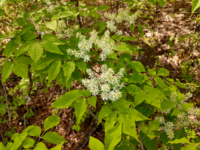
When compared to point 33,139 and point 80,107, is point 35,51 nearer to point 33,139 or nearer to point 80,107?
point 80,107

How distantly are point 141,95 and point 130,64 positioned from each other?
58 centimetres

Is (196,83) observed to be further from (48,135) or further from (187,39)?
(48,135)

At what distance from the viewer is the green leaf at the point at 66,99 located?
151cm

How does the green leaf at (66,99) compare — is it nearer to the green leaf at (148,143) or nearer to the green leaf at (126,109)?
the green leaf at (126,109)

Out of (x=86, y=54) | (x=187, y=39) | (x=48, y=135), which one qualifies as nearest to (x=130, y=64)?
(x=86, y=54)

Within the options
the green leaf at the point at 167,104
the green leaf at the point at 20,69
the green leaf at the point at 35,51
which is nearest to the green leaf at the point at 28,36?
the green leaf at the point at 35,51


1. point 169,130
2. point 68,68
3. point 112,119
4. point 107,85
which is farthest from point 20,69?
point 169,130

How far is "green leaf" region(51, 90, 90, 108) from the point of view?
151 centimetres

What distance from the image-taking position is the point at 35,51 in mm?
1650

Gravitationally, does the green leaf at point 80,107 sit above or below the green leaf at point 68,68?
below

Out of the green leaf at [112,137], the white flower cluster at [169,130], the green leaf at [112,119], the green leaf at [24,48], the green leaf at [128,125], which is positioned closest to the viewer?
the green leaf at [112,137]

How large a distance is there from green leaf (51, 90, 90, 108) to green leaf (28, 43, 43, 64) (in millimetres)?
597

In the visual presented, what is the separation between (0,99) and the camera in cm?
367

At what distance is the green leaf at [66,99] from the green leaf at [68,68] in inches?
8.4
